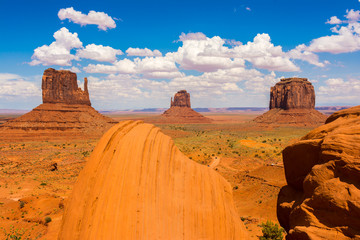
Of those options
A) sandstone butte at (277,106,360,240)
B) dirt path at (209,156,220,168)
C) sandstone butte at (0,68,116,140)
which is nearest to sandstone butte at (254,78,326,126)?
sandstone butte at (0,68,116,140)

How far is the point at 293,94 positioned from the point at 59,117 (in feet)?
434

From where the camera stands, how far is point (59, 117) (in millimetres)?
101688

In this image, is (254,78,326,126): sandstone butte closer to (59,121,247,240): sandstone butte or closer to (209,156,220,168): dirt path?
(209,156,220,168): dirt path

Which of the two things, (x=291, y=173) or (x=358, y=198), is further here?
(x=291, y=173)

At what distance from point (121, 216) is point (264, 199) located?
20496mm

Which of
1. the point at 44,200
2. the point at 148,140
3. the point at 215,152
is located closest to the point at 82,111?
the point at 215,152

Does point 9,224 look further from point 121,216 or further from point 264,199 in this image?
point 264,199

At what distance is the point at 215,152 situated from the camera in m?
55.5

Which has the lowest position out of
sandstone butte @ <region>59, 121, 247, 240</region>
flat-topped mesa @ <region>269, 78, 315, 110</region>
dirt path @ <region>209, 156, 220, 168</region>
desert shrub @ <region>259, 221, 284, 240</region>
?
dirt path @ <region>209, 156, 220, 168</region>

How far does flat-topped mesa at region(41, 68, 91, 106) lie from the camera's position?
109m

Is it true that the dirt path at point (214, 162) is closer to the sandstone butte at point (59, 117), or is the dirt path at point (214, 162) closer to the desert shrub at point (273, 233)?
the desert shrub at point (273, 233)

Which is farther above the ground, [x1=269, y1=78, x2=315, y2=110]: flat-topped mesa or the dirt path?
[x1=269, y1=78, x2=315, y2=110]: flat-topped mesa

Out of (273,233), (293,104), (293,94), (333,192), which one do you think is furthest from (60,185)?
(293,94)

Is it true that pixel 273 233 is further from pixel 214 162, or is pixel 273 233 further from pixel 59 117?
pixel 59 117
